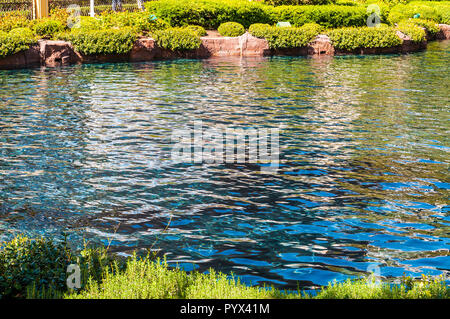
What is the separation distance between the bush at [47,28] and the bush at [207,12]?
5858 mm

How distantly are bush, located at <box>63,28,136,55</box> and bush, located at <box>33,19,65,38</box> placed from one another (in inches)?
58.5

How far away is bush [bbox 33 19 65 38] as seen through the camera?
27.1 metres

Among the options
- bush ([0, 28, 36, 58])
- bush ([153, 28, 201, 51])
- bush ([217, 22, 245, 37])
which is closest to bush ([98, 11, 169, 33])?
bush ([153, 28, 201, 51])

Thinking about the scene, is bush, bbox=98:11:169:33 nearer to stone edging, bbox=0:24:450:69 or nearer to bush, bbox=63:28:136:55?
stone edging, bbox=0:24:450:69

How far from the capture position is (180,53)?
28.5 meters

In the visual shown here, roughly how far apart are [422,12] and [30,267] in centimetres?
4115

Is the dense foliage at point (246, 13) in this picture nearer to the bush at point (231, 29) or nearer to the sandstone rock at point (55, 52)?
the bush at point (231, 29)

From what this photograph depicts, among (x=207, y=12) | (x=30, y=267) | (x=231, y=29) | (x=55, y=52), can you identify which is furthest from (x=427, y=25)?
(x=30, y=267)

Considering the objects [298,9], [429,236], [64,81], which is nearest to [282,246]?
[429,236]

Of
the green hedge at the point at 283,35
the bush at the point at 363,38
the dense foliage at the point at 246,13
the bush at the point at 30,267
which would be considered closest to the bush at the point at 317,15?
the dense foliage at the point at 246,13

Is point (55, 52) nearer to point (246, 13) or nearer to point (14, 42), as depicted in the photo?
point (14, 42)

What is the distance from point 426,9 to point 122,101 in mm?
32244

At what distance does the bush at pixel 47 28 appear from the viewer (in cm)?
2711

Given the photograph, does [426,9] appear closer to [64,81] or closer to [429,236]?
[64,81]
